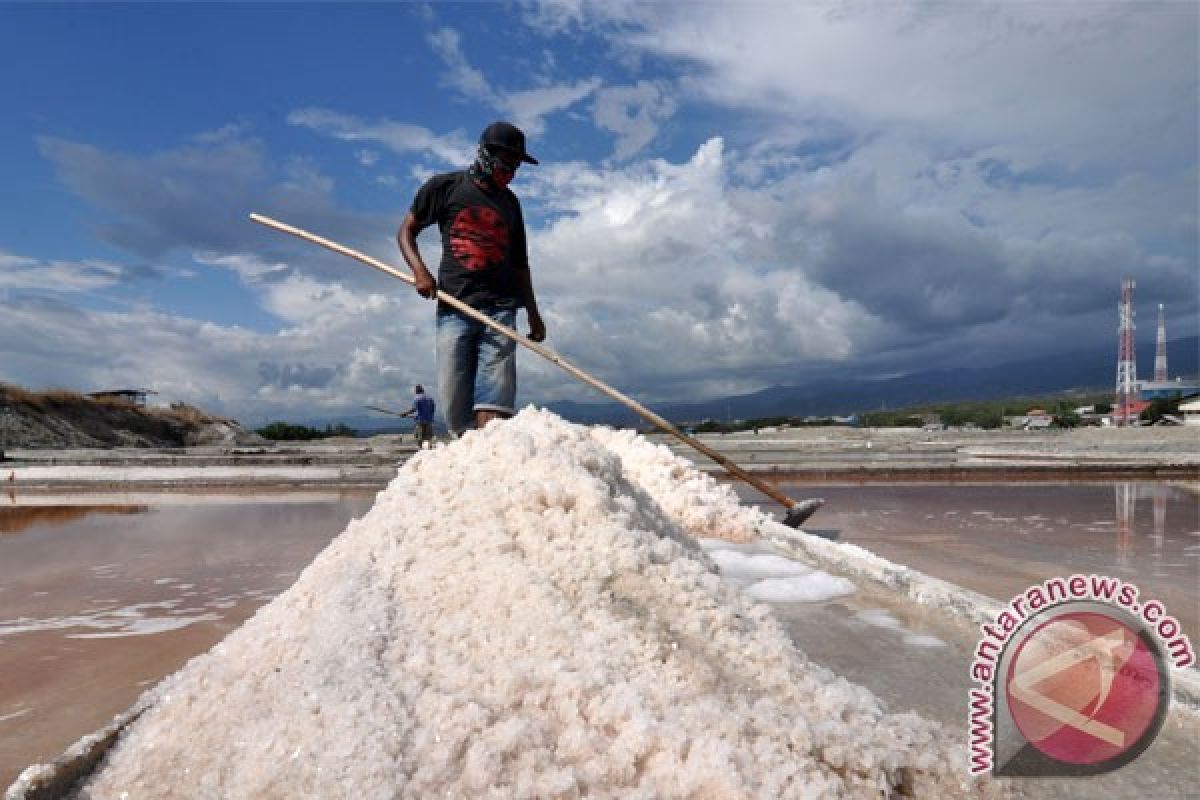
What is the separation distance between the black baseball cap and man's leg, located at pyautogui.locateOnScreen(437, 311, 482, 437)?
76 cm

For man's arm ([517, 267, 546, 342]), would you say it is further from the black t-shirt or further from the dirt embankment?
the dirt embankment

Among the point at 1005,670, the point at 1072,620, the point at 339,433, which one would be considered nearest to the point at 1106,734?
the point at 1005,670

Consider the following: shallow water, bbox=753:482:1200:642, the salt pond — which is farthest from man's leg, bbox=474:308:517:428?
shallow water, bbox=753:482:1200:642

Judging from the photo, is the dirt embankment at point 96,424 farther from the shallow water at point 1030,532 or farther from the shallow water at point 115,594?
the shallow water at point 1030,532

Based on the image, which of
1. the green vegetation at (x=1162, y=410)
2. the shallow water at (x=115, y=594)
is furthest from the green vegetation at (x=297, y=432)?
the green vegetation at (x=1162, y=410)

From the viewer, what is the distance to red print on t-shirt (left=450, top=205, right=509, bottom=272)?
3061mm

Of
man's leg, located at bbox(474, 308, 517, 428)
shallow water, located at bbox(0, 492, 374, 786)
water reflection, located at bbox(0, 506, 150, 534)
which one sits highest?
man's leg, located at bbox(474, 308, 517, 428)

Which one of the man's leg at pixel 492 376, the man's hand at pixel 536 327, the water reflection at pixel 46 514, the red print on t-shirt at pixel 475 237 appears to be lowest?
the water reflection at pixel 46 514

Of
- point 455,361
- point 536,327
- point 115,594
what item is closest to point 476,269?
point 455,361

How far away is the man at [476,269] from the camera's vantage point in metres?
2.98

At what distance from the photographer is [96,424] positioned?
20094 millimetres

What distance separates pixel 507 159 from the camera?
3.09 m

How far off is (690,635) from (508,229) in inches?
88.3

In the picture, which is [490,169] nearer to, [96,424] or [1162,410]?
[96,424]
